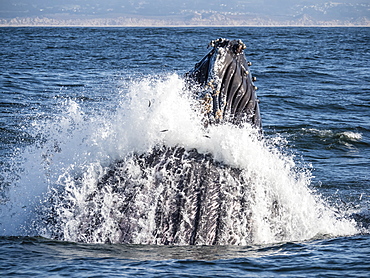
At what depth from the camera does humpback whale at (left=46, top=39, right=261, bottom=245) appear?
596cm

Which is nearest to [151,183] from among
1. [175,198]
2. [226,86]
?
[175,198]

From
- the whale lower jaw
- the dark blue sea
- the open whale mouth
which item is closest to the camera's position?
the dark blue sea

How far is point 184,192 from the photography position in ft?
20.1

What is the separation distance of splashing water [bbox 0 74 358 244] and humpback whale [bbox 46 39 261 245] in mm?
12

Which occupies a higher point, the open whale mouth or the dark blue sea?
the open whale mouth

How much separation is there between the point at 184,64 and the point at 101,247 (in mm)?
25716

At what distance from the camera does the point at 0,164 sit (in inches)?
438

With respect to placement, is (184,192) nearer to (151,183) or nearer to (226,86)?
(151,183)

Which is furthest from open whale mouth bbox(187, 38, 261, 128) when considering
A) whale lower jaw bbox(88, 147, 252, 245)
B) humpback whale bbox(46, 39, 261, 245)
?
whale lower jaw bbox(88, 147, 252, 245)

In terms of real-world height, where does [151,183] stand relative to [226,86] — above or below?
below

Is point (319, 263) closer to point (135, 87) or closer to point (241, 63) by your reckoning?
point (241, 63)

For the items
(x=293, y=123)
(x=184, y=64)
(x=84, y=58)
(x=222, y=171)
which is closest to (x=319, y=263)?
(x=222, y=171)

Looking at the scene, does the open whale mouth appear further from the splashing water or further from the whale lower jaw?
the whale lower jaw

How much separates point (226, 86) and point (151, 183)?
1452mm
